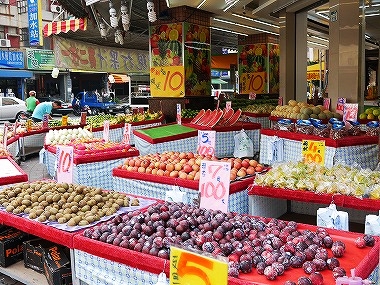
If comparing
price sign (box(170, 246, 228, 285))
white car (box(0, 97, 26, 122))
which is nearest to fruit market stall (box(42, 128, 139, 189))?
price sign (box(170, 246, 228, 285))

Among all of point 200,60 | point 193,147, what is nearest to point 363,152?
point 193,147

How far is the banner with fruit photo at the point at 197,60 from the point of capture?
13375mm

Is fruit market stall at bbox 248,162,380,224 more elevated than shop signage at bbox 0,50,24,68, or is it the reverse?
shop signage at bbox 0,50,24,68

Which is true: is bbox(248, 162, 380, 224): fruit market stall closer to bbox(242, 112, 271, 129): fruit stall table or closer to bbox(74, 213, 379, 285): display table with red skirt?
bbox(74, 213, 379, 285): display table with red skirt

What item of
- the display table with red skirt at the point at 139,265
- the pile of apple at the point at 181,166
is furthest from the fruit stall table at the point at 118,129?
the display table with red skirt at the point at 139,265

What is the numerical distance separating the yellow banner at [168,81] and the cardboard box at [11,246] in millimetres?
9449

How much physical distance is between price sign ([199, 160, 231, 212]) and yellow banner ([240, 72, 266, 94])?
15185mm

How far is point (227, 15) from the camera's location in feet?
47.3

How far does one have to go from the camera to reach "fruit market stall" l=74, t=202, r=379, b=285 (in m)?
2.74

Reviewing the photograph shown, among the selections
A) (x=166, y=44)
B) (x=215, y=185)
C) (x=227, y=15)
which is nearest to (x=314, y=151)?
(x=215, y=185)

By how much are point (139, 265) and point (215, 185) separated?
1.30 m

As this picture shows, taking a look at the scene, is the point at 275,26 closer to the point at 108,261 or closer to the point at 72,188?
the point at 72,188

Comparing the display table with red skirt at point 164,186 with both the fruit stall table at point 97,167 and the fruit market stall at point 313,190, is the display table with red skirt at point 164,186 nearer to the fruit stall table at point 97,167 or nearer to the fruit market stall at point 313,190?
the fruit market stall at point 313,190

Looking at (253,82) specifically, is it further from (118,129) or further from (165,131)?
(165,131)
